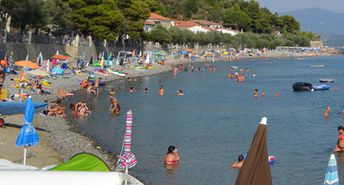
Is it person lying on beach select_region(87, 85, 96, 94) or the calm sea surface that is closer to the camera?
the calm sea surface

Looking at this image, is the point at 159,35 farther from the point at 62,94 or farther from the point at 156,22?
the point at 62,94

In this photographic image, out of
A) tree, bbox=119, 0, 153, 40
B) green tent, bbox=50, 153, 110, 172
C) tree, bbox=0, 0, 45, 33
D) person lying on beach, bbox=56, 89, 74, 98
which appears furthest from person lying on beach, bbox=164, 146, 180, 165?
tree, bbox=119, 0, 153, 40

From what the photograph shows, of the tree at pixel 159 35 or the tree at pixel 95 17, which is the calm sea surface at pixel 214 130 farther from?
the tree at pixel 159 35

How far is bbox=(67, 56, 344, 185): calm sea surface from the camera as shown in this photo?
63.3 feet

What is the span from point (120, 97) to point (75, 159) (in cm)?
3514

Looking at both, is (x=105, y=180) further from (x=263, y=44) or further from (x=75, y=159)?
(x=263, y=44)

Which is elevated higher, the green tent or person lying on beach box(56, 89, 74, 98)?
the green tent

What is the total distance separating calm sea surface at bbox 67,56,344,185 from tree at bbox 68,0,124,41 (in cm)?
1912

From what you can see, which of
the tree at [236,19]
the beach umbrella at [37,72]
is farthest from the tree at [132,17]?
the tree at [236,19]

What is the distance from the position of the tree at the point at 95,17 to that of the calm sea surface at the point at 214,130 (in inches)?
753

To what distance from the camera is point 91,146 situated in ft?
73.3

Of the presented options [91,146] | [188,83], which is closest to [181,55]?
[188,83]

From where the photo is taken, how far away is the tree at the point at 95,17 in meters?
70.6

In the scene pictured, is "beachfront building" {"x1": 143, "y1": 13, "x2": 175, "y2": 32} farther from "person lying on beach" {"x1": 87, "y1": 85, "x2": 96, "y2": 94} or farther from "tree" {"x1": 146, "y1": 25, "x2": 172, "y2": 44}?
"person lying on beach" {"x1": 87, "y1": 85, "x2": 96, "y2": 94}
